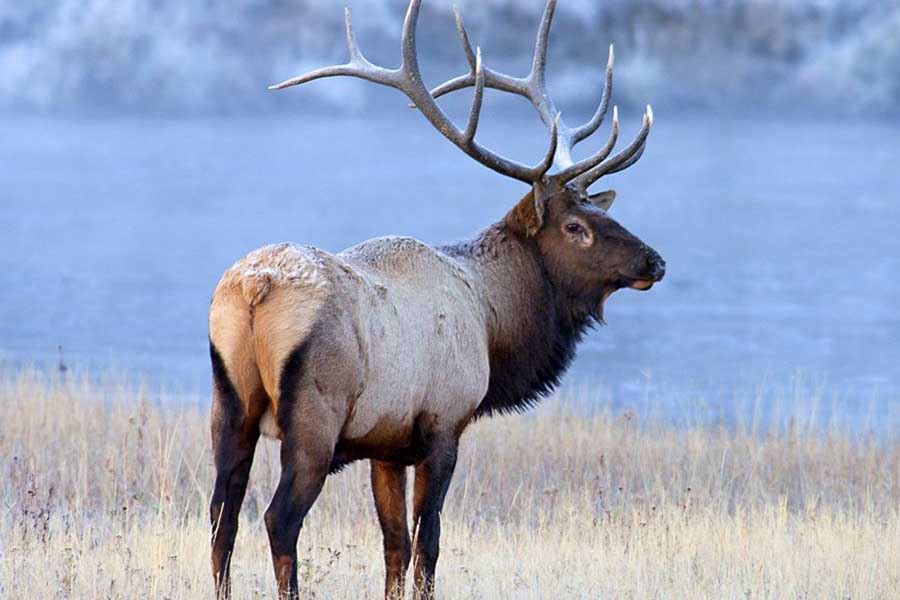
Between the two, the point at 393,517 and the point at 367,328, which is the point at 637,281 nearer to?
the point at 393,517

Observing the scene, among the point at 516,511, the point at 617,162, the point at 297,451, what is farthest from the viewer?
the point at 516,511

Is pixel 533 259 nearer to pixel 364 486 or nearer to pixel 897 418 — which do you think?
pixel 364 486

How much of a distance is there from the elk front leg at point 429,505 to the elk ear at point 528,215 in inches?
58.1

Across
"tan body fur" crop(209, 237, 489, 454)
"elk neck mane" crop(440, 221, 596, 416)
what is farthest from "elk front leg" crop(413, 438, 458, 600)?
"elk neck mane" crop(440, 221, 596, 416)

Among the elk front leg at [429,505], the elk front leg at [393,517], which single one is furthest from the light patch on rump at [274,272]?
the elk front leg at [393,517]

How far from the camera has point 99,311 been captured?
28516 mm

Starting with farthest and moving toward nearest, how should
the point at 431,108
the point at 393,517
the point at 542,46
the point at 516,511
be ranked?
the point at 516,511 < the point at 542,46 < the point at 431,108 < the point at 393,517

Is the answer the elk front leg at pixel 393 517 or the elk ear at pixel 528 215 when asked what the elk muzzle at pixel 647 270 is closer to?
the elk ear at pixel 528 215

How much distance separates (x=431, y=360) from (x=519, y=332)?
3.74ft

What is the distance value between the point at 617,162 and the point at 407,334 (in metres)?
1.95

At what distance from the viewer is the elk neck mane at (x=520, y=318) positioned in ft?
27.7

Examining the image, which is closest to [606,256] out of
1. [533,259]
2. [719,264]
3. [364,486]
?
[533,259]

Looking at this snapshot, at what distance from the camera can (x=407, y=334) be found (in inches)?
291

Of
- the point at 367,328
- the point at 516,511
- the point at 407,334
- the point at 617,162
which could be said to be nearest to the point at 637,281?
the point at 617,162
